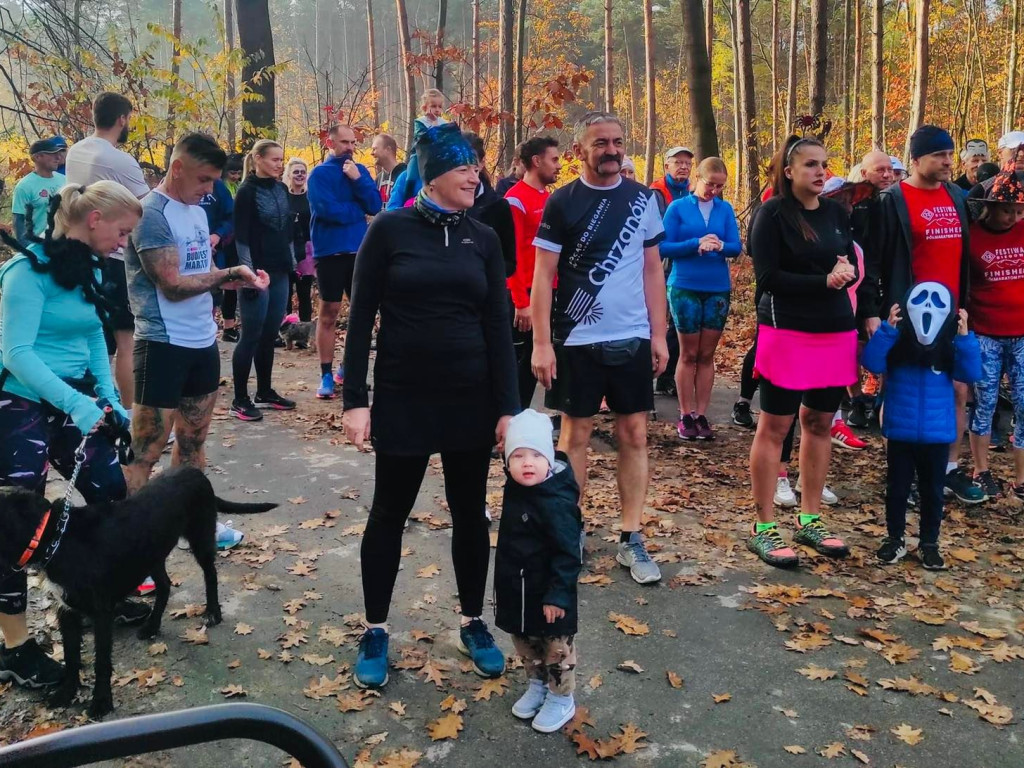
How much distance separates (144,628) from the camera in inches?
148

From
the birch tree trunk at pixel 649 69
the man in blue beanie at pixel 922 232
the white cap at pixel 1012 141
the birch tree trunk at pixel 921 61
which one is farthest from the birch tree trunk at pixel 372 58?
the man in blue beanie at pixel 922 232

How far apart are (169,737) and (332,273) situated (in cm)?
677

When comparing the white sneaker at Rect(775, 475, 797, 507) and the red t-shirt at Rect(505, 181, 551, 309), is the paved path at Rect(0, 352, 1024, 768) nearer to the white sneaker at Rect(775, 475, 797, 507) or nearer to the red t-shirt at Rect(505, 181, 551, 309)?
the white sneaker at Rect(775, 475, 797, 507)

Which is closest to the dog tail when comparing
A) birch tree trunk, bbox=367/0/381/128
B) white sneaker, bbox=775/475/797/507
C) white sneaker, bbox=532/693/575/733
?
white sneaker, bbox=532/693/575/733

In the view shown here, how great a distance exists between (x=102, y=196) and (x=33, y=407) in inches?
37.0

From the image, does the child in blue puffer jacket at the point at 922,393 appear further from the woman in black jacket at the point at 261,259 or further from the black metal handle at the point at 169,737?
the woman in black jacket at the point at 261,259

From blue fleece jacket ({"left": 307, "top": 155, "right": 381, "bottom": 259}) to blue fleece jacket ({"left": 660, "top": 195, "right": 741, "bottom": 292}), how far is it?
2872 mm

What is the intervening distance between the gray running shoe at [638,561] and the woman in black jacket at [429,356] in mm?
1155

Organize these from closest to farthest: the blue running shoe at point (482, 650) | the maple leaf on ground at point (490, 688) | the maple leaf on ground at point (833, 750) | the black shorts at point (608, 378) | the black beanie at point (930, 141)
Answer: the maple leaf on ground at point (833, 750) < the maple leaf on ground at point (490, 688) < the blue running shoe at point (482, 650) < the black shorts at point (608, 378) < the black beanie at point (930, 141)

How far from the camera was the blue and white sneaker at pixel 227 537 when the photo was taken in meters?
4.73

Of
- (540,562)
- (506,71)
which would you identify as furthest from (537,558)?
(506,71)

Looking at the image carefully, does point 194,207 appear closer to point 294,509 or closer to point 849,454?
point 294,509

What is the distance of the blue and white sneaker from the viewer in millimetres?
4730

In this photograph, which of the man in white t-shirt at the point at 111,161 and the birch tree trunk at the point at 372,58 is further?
Answer: the birch tree trunk at the point at 372,58
